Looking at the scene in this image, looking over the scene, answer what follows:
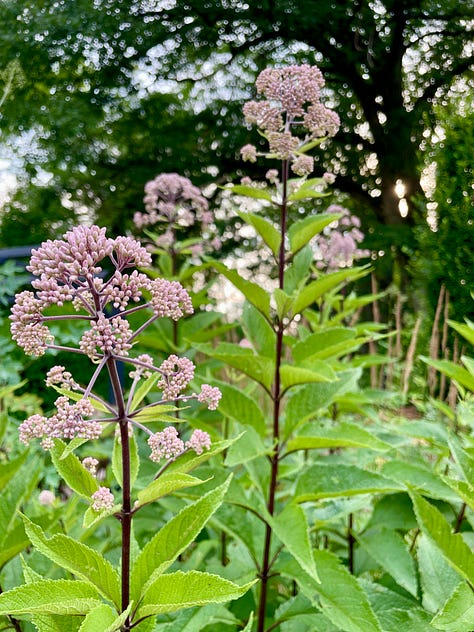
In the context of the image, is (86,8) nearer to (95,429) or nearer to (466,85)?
(466,85)

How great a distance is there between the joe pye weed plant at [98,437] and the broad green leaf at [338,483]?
16.7 inches

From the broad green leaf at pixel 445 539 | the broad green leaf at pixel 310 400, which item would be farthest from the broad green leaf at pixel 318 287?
the broad green leaf at pixel 445 539

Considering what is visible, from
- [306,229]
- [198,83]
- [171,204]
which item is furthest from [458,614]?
[198,83]

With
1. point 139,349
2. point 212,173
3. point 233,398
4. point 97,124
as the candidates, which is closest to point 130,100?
point 97,124

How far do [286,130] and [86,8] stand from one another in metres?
7.71

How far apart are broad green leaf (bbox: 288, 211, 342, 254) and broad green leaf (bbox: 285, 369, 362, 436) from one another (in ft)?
0.99

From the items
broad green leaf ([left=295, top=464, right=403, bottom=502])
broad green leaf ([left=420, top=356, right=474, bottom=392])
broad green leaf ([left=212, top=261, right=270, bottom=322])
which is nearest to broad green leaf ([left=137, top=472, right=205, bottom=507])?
broad green leaf ([left=295, top=464, right=403, bottom=502])

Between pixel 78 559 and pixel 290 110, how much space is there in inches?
35.7

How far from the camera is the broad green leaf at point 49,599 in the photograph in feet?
1.98

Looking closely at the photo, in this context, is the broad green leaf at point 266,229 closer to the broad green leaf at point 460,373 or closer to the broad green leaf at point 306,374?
the broad green leaf at point 306,374

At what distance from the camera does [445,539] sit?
96 cm

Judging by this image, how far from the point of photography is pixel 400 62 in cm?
995

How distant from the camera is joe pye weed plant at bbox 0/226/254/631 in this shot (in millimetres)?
604

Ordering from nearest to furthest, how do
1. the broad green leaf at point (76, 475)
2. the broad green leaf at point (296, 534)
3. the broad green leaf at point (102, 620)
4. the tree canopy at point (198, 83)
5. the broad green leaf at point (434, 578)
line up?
the broad green leaf at point (102, 620), the broad green leaf at point (76, 475), the broad green leaf at point (296, 534), the broad green leaf at point (434, 578), the tree canopy at point (198, 83)
